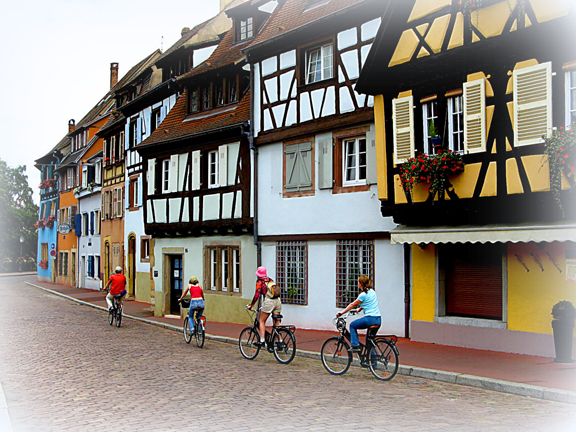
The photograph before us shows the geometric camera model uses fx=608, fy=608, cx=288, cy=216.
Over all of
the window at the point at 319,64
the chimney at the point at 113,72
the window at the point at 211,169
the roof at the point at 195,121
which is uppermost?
the chimney at the point at 113,72

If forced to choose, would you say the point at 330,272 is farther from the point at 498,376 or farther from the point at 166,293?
the point at 166,293

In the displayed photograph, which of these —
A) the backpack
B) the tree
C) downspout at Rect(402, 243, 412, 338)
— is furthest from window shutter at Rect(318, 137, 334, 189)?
the tree

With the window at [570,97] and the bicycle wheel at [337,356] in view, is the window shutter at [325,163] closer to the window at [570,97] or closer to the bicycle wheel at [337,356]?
the bicycle wheel at [337,356]

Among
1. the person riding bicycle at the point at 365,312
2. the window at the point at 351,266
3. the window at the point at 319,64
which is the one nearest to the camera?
the person riding bicycle at the point at 365,312

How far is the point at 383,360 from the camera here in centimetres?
994

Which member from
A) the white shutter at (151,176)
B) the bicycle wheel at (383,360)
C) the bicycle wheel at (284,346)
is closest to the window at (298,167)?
the bicycle wheel at (284,346)

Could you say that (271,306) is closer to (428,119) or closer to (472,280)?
(472,280)

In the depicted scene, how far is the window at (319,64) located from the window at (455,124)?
4.44 meters

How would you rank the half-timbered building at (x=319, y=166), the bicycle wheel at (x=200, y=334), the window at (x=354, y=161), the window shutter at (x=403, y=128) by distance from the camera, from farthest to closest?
1. the window at (x=354, y=161)
2. the half-timbered building at (x=319, y=166)
3. the bicycle wheel at (x=200, y=334)
4. the window shutter at (x=403, y=128)

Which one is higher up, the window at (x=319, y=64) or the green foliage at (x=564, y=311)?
the window at (x=319, y=64)

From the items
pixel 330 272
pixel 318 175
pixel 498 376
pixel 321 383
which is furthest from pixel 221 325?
pixel 498 376

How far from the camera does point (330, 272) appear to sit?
649 inches

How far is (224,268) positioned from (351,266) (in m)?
6.07

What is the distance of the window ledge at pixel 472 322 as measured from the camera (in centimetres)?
1244
